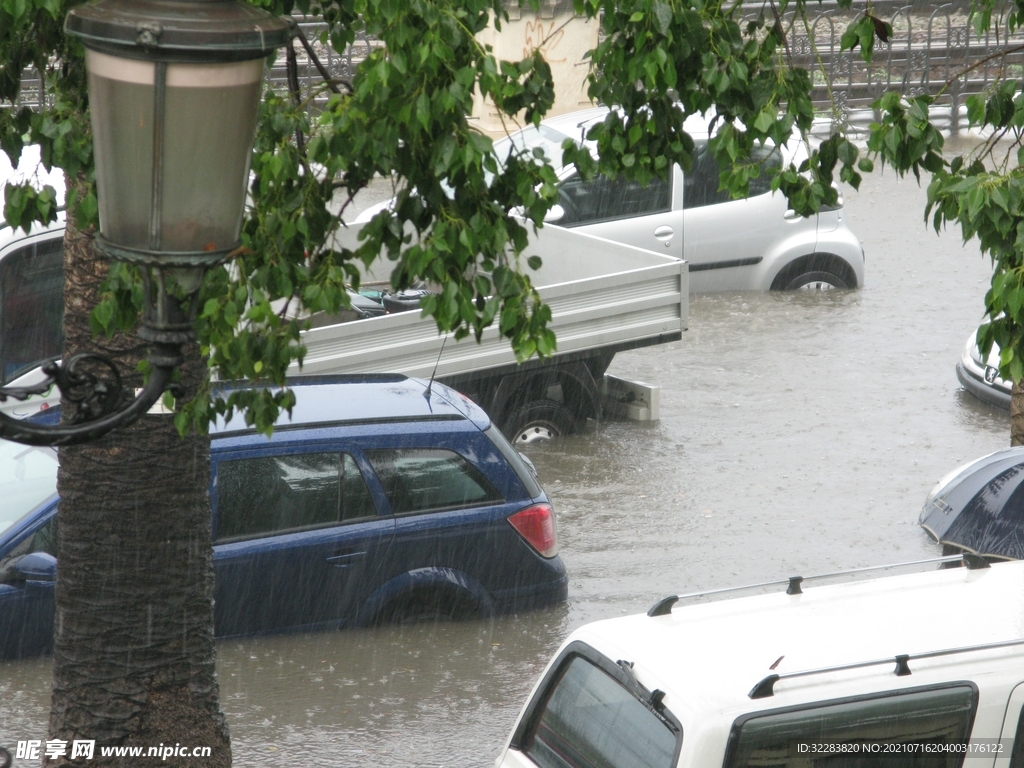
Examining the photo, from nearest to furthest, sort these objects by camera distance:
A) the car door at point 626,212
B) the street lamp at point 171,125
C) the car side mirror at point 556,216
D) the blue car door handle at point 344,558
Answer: the street lamp at point 171,125 < the blue car door handle at point 344,558 < the car side mirror at point 556,216 < the car door at point 626,212

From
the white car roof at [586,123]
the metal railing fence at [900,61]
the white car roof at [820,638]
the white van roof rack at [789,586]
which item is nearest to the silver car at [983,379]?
the white car roof at [586,123]

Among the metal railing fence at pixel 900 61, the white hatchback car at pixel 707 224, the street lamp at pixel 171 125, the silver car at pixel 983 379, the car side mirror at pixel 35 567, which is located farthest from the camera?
the metal railing fence at pixel 900 61

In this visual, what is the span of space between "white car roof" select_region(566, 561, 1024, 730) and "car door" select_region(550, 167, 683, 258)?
8.97 metres

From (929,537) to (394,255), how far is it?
5.89m

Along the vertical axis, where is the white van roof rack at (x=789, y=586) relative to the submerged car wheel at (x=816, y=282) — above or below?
above

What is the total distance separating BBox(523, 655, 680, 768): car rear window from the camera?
4.12 meters

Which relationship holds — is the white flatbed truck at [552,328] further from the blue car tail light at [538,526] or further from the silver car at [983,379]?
the silver car at [983,379]

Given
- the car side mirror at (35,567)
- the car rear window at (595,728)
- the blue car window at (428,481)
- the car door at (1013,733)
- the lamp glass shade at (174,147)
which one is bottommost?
the car side mirror at (35,567)

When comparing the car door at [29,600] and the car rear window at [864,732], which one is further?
the car door at [29,600]

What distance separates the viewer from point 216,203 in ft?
9.37

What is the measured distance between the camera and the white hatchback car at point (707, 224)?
1372cm

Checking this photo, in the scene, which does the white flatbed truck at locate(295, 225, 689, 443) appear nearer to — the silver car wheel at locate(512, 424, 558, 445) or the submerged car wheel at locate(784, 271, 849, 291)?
the silver car wheel at locate(512, 424, 558, 445)

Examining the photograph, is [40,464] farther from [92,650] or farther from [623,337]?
[623,337]

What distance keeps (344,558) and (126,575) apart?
241 centimetres
